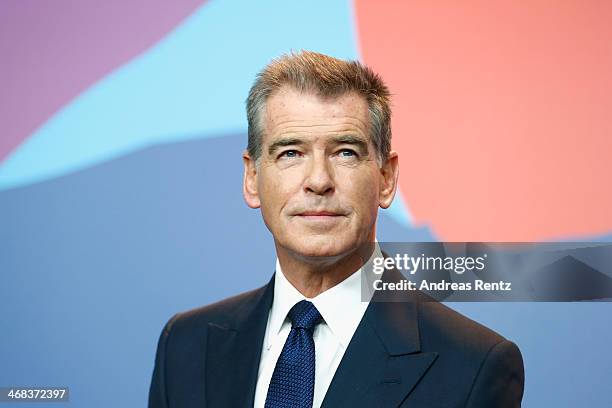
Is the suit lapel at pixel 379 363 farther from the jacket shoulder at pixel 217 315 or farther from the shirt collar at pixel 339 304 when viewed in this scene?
the jacket shoulder at pixel 217 315

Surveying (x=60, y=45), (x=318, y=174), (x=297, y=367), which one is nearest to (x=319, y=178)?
(x=318, y=174)

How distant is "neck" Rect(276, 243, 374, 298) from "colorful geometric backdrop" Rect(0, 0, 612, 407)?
881 mm

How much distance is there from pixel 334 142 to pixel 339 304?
39cm

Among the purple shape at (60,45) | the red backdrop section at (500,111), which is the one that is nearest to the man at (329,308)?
the red backdrop section at (500,111)

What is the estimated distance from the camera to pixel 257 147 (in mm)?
2217

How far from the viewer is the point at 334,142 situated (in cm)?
210

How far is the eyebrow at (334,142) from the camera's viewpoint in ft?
6.87

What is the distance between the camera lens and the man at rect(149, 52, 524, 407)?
200 centimetres

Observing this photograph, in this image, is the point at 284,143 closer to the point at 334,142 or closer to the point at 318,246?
the point at 334,142

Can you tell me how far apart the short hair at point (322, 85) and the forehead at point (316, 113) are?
0.05ft

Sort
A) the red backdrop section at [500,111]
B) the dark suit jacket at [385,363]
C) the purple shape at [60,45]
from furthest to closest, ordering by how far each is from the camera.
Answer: the purple shape at [60,45] → the red backdrop section at [500,111] → the dark suit jacket at [385,363]

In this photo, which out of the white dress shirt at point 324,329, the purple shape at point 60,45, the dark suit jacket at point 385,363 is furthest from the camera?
the purple shape at point 60,45

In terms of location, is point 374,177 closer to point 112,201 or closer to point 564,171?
point 564,171

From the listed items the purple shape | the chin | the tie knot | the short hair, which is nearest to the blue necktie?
the tie knot
